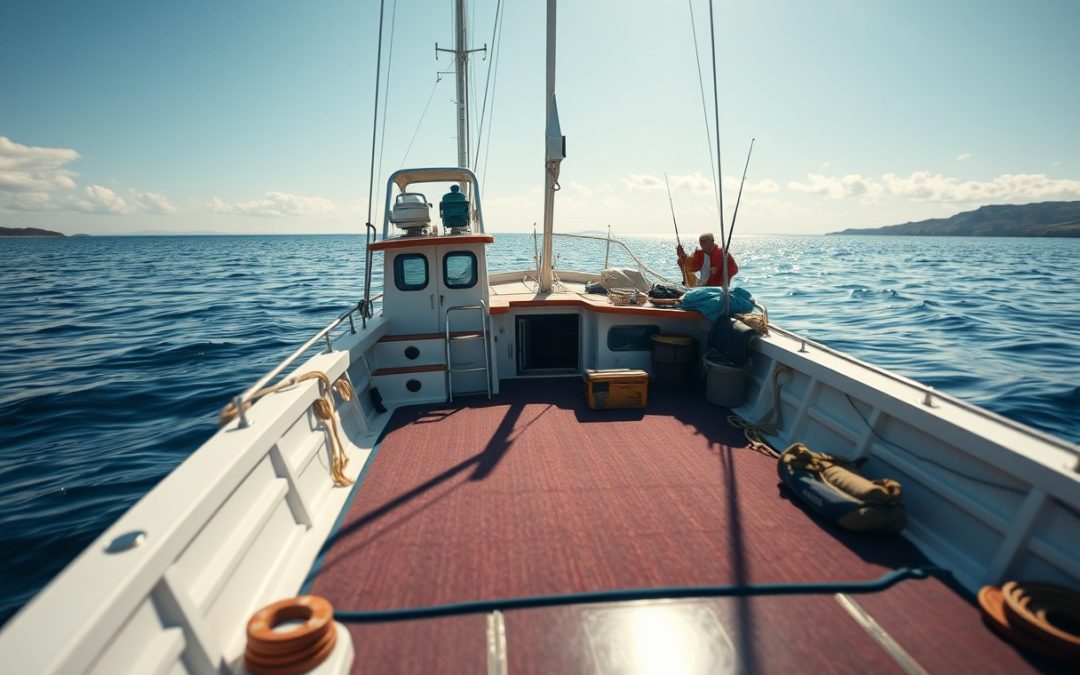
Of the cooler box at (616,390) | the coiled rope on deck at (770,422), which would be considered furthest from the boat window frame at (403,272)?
the coiled rope on deck at (770,422)

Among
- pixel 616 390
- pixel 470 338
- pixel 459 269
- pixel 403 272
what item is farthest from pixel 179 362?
pixel 616 390

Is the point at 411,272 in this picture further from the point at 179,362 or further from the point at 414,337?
the point at 179,362

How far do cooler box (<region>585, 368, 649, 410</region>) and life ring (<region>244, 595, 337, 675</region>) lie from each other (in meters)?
4.00

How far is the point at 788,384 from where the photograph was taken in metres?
5.30

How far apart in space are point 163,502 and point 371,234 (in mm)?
4494

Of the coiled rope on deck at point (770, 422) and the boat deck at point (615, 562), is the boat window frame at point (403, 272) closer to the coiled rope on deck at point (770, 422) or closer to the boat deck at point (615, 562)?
the boat deck at point (615, 562)

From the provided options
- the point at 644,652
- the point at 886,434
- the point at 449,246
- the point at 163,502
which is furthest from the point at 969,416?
the point at 449,246

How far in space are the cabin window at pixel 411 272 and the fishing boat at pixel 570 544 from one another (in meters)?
1.63

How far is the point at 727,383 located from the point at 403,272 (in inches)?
180

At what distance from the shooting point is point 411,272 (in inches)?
271

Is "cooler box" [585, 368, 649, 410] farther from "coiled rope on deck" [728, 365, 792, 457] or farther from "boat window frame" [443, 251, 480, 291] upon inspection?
"boat window frame" [443, 251, 480, 291]

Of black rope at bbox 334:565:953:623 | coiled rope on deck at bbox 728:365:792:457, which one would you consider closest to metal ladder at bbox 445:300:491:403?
coiled rope on deck at bbox 728:365:792:457

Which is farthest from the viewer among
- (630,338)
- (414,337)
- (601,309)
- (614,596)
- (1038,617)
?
(630,338)

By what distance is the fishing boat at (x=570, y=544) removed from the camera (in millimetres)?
2240
